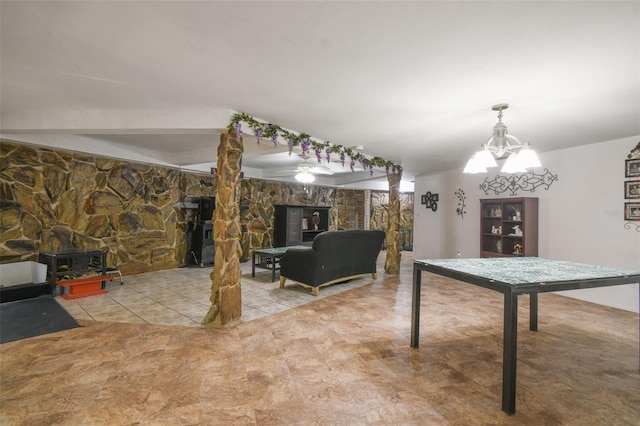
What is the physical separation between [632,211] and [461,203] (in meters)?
2.77

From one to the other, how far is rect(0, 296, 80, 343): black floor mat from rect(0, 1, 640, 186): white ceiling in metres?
2.15

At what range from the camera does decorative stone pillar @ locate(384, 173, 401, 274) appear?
19.2 feet

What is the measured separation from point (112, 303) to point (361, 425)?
3.64 m

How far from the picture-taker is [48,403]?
179 centimetres

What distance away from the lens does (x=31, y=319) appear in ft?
10.2

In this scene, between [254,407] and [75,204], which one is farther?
[75,204]

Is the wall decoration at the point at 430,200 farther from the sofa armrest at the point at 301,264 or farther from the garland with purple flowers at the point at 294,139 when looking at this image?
the sofa armrest at the point at 301,264

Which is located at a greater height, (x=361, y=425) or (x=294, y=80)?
(x=294, y=80)

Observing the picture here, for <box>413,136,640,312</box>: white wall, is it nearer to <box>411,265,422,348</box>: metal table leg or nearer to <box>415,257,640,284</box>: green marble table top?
<box>415,257,640,284</box>: green marble table top

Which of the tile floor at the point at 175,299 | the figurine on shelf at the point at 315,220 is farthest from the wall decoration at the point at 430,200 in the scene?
the figurine on shelf at the point at 315,220

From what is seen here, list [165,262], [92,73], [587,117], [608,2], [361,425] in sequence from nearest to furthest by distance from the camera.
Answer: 1. [608,2]
2. [361,425]
3. [92,73]
4. [587,117]
5. [165,262]

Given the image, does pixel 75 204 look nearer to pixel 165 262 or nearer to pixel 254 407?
pixel 165 262

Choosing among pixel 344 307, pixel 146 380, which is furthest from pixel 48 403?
pixel 344 307

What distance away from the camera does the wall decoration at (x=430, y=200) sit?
23.1 feet
